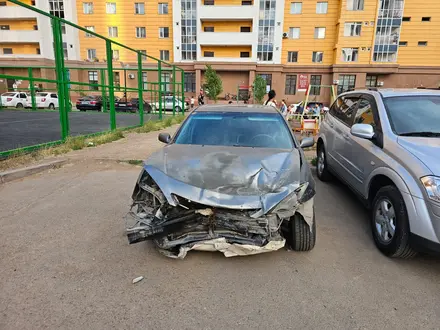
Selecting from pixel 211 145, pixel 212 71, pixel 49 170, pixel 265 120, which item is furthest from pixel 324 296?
pixel 212 71

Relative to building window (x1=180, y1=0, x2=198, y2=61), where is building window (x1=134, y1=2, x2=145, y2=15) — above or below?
above

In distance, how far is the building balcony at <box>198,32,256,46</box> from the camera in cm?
3691

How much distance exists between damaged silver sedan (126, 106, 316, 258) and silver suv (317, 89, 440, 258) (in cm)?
88

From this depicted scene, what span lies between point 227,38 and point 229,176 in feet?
124

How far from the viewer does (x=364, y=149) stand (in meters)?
3.91

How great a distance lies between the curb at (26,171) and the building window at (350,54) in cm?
3863

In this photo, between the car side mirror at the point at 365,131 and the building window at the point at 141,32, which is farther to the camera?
the building window at the point at 141,32

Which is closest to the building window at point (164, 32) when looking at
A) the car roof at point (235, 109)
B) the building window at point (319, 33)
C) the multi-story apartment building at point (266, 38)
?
the multi-story apartment building at point (266, 38)

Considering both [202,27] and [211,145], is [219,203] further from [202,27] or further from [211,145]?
[202,27]

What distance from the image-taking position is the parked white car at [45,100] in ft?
73.9

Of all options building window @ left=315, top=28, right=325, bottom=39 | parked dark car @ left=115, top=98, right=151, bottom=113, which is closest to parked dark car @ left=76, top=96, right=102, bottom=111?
parked dark car @ left=115, top=98, right=151, bottom=113

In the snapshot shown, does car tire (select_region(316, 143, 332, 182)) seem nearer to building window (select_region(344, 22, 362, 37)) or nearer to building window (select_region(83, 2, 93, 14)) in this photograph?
building window (select_region(344, 22, 362, 37))

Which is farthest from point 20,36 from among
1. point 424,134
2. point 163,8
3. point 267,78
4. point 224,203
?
point 424,134

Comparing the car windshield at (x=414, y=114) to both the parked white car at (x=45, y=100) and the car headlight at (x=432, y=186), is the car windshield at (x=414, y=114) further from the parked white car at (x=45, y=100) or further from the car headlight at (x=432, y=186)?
the parked white car at (x=45, y=100)
